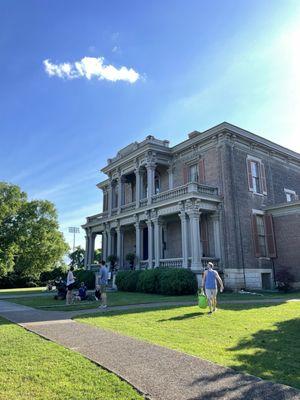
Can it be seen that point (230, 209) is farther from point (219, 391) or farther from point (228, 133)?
point (219, 391)

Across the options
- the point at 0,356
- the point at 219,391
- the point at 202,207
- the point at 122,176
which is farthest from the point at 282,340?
the point at 122,176

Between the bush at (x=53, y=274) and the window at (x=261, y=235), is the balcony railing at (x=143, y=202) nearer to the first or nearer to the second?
the window at (x=261, y=235)

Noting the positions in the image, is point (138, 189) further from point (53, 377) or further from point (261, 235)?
point (53, 377)

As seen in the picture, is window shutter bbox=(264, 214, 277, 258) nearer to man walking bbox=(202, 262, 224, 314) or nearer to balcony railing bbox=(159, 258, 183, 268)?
balcony railing bbox=(159, 258, 183, 268)

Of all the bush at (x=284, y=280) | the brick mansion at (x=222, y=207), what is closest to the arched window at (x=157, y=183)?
the brick mansion at (x=222, y=207)

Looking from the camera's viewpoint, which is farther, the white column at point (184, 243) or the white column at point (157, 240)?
the white column at point (157, 240)

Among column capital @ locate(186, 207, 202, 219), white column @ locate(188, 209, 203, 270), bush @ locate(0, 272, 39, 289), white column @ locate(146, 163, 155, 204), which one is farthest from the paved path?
bush @ locate(0, 272, 39, 289)

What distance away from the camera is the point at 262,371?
5.11m

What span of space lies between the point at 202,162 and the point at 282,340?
18127 mm

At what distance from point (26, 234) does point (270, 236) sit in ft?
94.4

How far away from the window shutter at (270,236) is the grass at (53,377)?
1949cm

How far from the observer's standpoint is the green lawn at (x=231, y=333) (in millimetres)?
5520

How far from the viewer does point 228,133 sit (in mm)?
23156

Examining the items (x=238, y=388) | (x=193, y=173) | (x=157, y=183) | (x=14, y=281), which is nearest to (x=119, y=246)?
(x=157, y=183)
